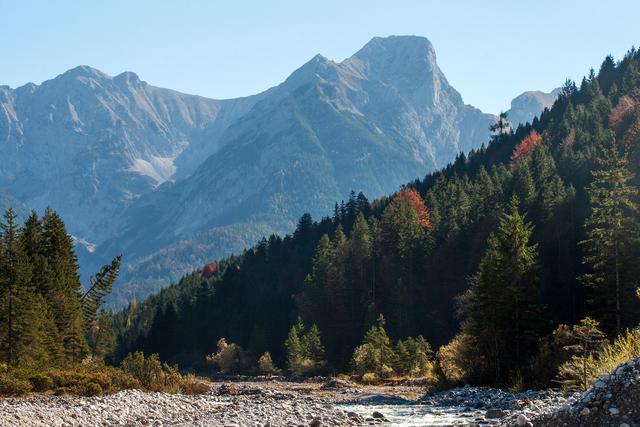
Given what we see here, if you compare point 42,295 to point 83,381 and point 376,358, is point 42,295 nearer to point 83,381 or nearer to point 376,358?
point 83,381

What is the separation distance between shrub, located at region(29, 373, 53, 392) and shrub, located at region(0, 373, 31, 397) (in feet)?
3.44

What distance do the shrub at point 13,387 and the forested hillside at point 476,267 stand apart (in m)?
28.8

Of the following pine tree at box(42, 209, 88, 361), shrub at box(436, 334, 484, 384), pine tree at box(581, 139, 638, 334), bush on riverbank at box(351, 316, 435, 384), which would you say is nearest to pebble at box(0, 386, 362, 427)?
shrub at box(436, 334, 484, 384)

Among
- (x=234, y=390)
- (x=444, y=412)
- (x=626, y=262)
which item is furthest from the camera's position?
(x=234, y=390)

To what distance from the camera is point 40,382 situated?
38.2 m

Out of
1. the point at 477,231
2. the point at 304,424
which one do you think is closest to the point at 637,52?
the point at 477,231

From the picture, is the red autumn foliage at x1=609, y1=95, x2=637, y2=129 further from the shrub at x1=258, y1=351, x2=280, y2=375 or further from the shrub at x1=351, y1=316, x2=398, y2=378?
the shrub at x1=258, y1=351, x2=280, y2=375

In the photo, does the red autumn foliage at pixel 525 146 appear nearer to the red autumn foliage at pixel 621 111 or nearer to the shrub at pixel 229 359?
the red autumn foliage at pixel 621 111

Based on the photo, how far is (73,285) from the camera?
68.8 metres

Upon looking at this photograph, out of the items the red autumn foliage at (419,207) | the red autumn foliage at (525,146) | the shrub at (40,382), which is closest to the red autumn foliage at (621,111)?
the red autumn foliage at (525,146)

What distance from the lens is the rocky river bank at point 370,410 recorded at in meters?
15.9

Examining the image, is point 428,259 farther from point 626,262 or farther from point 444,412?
point 444,412

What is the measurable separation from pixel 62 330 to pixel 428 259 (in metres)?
56.3

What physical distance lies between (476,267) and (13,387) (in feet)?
211
